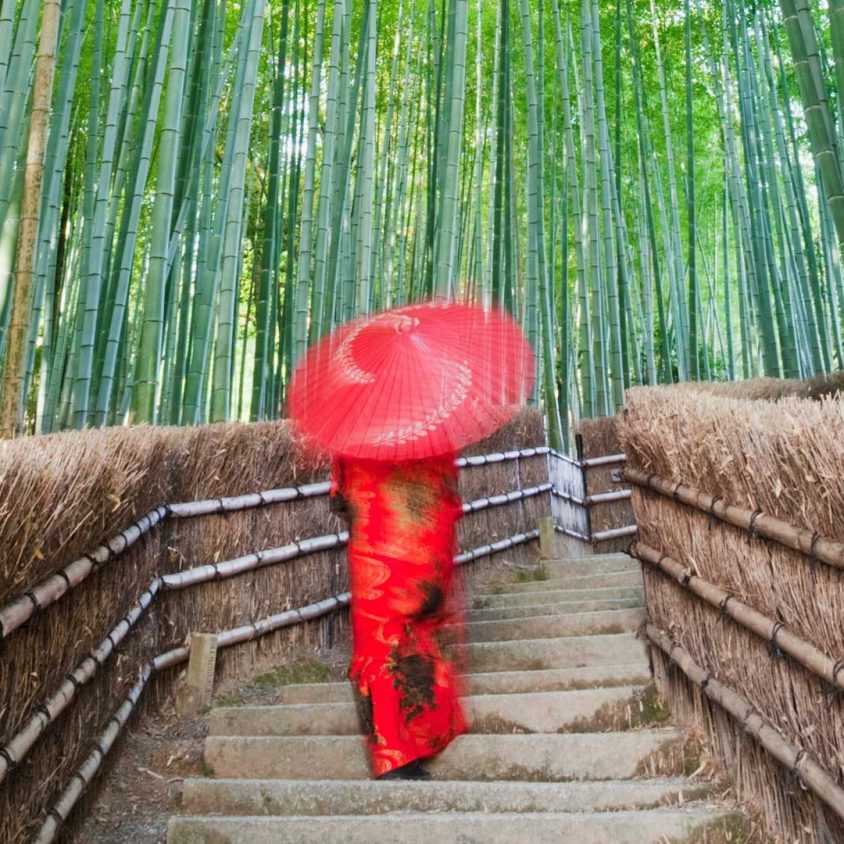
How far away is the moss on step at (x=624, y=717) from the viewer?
215 cm

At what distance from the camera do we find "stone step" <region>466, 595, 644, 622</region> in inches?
115

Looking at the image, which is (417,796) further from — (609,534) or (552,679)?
(609,534)

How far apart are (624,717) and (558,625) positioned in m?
→ 0.64

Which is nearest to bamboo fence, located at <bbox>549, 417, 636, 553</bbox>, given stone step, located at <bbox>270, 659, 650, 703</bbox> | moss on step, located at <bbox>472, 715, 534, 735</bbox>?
stone step, located at <bbox>270, 659, 650, 703</bbox>

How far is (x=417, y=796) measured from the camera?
189 centimetres


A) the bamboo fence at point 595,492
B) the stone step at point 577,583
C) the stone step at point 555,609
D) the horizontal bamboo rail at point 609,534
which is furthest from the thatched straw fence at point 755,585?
the horizontal bamboo rail at point 609,534

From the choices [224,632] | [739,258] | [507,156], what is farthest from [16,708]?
[739,258]

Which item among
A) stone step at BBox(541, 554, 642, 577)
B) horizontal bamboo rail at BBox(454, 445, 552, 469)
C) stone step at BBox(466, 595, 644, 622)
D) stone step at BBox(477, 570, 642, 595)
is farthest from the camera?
horizontal bamboo rail at BBox(454, 445, 552, 469)

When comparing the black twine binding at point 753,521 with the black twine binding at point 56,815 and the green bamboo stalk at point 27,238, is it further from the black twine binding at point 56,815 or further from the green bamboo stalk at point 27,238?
the green bamboo stalk at point 27,238

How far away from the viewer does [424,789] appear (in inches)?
74.4

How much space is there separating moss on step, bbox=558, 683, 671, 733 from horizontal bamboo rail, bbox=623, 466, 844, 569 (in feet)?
1.62

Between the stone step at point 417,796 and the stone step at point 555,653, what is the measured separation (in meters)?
0.57

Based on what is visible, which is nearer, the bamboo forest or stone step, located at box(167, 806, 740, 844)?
stone step, located at box(167, 806, 740, 844)

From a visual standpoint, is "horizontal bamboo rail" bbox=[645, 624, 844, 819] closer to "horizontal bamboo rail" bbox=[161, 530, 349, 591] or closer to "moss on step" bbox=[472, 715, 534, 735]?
"moss on step" bbox=[472, 715, 534, 735]
